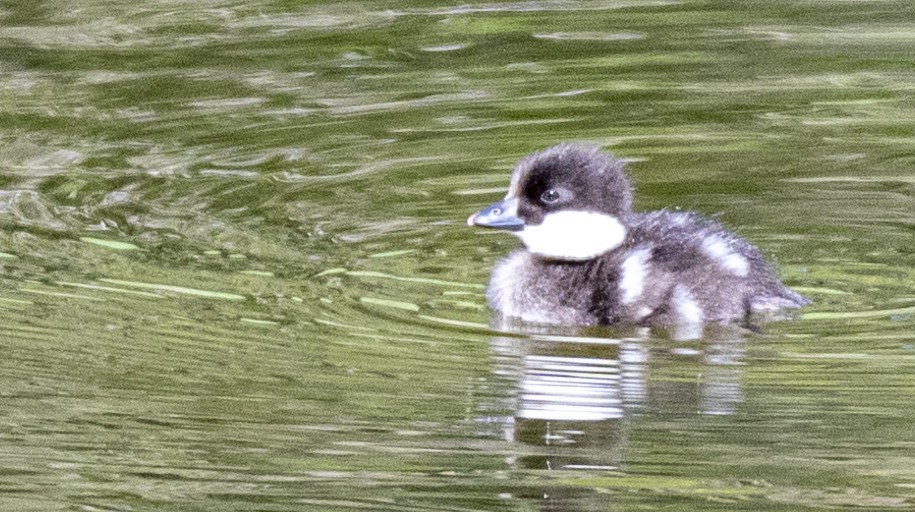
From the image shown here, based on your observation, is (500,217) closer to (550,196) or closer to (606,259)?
(550,196)

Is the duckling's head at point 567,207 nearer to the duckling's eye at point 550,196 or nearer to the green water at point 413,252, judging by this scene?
the duckling's eye at point 550,196

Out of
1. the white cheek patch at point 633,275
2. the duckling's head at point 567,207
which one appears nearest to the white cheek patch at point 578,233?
the duckling's head at point 567,207

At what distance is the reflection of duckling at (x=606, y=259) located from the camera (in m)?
5.28

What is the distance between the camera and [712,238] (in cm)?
549

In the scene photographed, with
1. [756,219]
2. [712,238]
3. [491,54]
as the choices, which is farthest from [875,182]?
[491,54]

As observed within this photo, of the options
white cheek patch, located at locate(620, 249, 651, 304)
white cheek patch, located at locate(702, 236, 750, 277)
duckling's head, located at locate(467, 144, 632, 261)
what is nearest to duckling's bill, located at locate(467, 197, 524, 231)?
duckling's head, located at locate(467, 144, 632, 261)

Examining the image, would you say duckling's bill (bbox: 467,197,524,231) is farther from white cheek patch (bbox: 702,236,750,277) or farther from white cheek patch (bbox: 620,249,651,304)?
white cheek patch (bbox: 702,236,750,277)

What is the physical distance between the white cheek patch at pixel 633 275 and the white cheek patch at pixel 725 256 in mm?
170

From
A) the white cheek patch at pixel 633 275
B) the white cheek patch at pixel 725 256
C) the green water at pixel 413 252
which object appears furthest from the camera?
the white cheek patch at pixel 725 256

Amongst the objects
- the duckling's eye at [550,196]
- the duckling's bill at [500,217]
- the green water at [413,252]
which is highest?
the duckling's eye at [550,196]

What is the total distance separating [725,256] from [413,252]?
0.93m

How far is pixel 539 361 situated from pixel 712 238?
3.06 ft

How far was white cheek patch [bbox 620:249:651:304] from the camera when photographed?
207 inches

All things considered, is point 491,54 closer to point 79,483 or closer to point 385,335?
point 385,335
